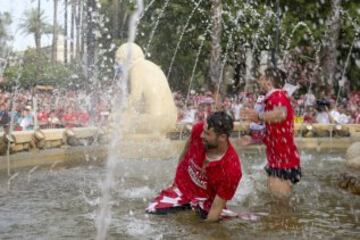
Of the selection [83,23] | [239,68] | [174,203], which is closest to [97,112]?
[239,68]

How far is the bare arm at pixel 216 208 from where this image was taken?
16.5 feet

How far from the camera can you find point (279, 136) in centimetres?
607

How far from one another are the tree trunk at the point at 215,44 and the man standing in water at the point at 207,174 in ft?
49.2

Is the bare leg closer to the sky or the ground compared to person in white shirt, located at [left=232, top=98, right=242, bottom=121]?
closer to the ground

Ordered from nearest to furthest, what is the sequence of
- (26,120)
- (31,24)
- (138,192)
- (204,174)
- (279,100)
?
(204,174), (279,100), (138,192), (26,120), (31,24)

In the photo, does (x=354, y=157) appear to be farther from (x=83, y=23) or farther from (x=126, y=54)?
(x=83, y=23)

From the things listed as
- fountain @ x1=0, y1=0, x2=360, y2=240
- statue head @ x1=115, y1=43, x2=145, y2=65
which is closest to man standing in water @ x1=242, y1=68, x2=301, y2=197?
fountain @ x1=0, y1=0, x2=360, y2=240

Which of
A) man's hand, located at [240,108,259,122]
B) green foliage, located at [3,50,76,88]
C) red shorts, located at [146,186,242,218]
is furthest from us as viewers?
green foliage, located at [3,50,76,88]

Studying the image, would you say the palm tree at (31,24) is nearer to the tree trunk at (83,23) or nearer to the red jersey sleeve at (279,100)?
the tree trunk at (83,23)

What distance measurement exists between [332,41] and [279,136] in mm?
15974

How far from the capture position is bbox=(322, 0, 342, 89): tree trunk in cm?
2138

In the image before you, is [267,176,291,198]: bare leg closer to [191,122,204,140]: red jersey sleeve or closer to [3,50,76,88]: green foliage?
[191,122,204,140]: red jersey sleeve

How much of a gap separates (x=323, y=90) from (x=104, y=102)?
305 inches

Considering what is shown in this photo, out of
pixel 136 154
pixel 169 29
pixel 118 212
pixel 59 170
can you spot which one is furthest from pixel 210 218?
pixel 169 29
